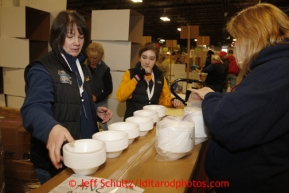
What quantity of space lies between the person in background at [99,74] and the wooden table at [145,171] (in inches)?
69.0

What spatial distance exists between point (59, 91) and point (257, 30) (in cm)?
93

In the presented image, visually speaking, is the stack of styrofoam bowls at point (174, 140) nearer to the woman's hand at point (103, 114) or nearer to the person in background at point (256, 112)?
the person in background at point (256, 112)

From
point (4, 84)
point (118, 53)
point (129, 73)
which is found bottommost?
point (4, 84)

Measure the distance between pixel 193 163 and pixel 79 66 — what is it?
82 centimetres

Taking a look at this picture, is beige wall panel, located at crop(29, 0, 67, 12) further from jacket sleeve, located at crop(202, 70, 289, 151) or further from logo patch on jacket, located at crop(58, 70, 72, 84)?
jacket sleeve, located at crop(202, 70, 289, 151)

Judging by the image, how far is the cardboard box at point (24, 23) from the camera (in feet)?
7.88

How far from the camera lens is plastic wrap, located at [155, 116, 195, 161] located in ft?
3.01

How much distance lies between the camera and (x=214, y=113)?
32.1 inches

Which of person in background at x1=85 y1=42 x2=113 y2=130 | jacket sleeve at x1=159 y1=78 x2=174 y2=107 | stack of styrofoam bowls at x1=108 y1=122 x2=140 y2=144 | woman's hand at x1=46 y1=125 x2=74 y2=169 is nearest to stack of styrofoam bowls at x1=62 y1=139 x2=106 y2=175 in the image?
woman's hand at x1=46 y1=125 x2=74 y2=169

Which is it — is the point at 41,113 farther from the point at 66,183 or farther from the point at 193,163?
the point at 193,163

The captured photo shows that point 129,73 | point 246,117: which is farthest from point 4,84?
point 246,117

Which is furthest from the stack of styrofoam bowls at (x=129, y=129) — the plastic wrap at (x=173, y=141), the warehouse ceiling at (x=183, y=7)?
the warehouse ceiling at (x=183, y=7)

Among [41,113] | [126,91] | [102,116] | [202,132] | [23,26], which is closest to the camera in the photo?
[41,113]

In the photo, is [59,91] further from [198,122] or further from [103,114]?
[198,122]
